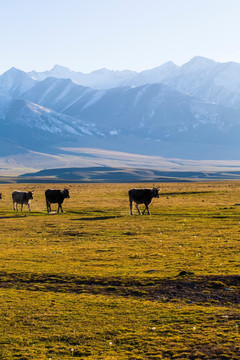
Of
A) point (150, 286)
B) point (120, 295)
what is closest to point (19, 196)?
point (150, 286)

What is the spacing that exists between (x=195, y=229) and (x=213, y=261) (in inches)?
502

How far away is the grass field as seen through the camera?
1461cm

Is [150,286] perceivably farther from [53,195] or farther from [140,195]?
[53,195]

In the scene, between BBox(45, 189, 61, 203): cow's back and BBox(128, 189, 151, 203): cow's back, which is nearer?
BBox(128, 189, 151, 203): cow's back

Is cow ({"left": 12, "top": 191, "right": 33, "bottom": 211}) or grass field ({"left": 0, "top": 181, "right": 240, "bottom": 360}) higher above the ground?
cow ({"left": 12, "top": 191, "right": 33, "bottom": 211})

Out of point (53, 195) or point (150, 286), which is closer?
point (150, 286)

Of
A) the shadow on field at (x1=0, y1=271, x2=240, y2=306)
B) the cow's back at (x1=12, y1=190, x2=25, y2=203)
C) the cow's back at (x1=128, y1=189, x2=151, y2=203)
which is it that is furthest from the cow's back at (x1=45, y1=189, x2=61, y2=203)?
the shadow on field at (x1=0, y1=271, x2=240, y2=306)

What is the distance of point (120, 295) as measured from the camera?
64.0ft

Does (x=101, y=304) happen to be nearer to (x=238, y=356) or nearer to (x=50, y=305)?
(x=50, y=305)

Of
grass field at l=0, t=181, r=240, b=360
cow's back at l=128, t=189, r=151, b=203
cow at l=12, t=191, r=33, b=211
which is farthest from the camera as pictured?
cow at l=12, t=191, r=33, b=211

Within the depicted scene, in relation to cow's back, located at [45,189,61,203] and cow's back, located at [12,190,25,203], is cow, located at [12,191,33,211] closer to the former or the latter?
cow's back, located at [12,190,25,203]

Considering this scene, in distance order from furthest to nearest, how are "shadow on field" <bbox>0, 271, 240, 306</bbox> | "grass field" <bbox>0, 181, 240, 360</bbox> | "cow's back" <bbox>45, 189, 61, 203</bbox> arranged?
1. "cow's back" <bbox>45, 189, 61, 203</bbox>
2. "shadow on field" <bbox>0, 271, 240, 306</bbox>
3. "grass field" <bbox>0, 181, 240, 360</bbox>

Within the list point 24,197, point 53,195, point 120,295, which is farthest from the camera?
point 24,197

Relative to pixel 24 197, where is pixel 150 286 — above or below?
below
